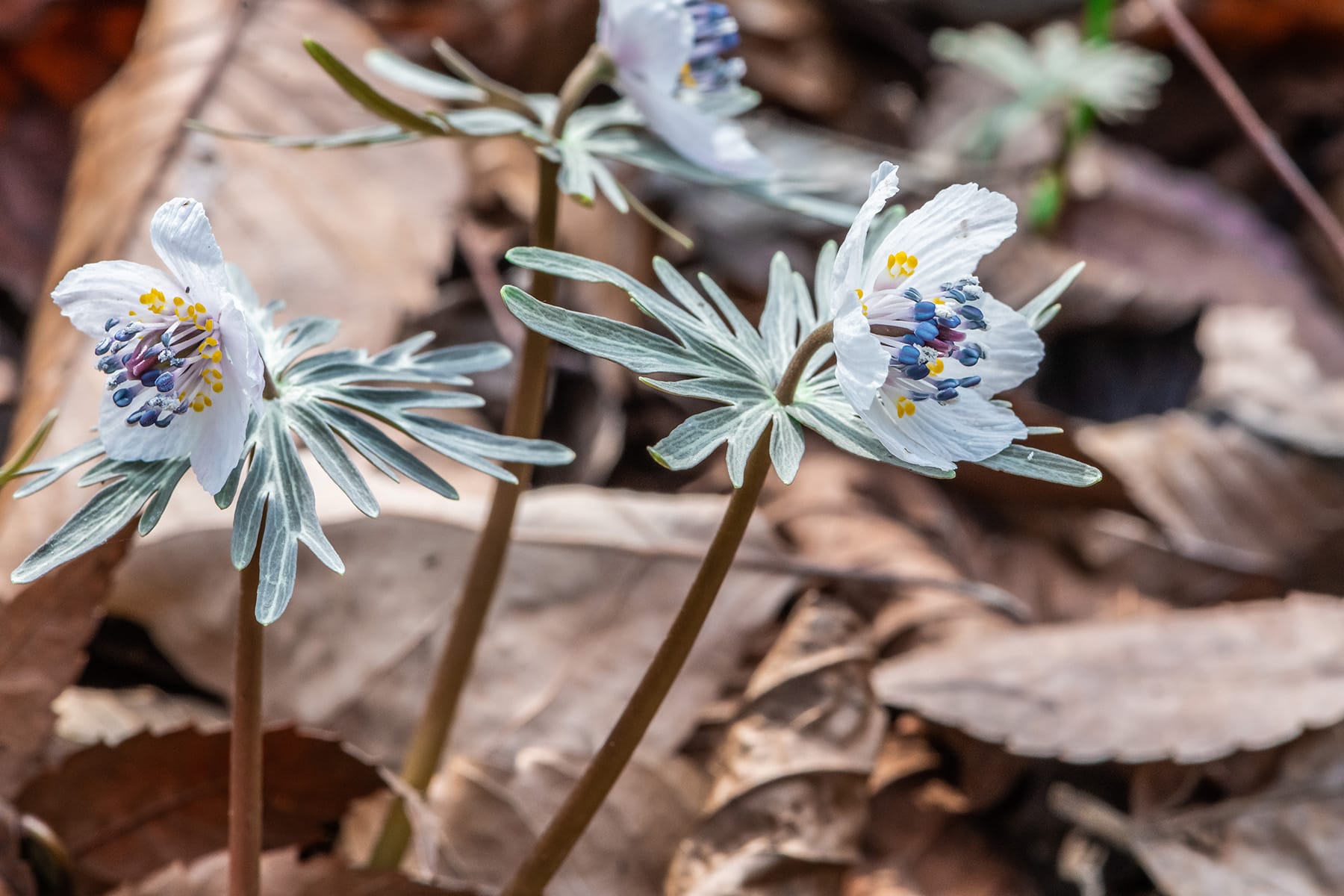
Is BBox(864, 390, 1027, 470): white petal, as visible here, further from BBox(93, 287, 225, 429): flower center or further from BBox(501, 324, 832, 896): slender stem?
BBox(93, 287, 225, 429): flower center

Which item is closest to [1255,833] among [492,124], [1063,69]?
[492,124]

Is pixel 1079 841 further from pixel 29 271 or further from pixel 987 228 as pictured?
pixel 29 271

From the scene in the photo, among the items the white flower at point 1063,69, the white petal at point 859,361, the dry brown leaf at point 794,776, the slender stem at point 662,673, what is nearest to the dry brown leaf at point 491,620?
the dry brown leaf at point 794,776

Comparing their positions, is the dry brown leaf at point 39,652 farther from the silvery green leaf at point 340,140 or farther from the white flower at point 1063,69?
the white flower at point 1063,69

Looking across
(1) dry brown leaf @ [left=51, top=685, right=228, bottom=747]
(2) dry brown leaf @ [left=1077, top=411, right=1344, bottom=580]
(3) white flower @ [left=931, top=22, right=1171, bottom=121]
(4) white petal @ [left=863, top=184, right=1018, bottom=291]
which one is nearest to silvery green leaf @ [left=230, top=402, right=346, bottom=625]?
(4) white petal @ [left=863, top=184, right=1018, bottom=291]

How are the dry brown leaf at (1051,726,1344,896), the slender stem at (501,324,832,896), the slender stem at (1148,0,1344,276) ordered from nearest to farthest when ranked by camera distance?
the slender stem at (501,324,832,896) < the dry brown leaf at (1051,726,1344,896) < the slender stem at (1148,0,1344,276)

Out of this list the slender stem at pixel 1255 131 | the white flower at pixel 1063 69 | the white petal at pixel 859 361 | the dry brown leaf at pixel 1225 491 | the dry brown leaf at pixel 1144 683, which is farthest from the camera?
the white flower at pixel 1063 69
